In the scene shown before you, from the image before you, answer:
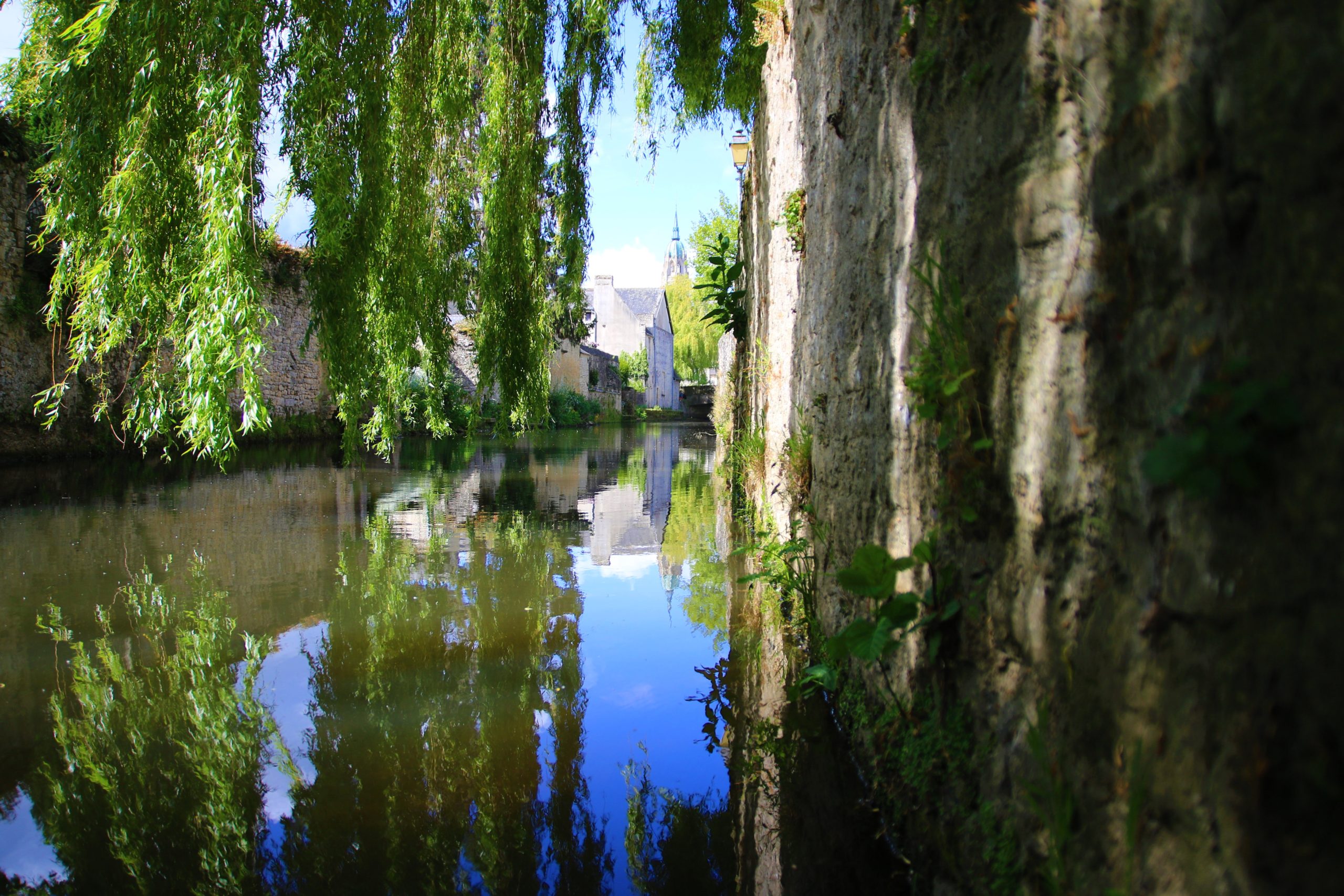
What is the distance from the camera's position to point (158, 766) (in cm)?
238

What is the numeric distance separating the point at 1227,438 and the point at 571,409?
26616 millimetres

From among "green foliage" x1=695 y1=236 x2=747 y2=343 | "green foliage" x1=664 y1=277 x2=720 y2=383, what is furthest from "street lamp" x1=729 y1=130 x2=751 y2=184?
"green foliage" x1=664 y1=277 x2=720 y2=383

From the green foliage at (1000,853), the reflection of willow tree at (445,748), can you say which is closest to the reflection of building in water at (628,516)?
the reflection of willow tree at (445,748)

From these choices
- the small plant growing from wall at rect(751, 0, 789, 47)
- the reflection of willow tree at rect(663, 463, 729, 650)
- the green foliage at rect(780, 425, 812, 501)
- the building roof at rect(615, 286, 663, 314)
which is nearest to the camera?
the green foliage at rect(780, 425, 812, 501)

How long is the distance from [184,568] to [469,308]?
8.54 ft

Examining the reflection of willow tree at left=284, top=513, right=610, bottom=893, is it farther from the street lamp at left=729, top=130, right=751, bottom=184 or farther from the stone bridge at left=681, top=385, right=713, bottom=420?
the stone bridge at left=681, top=385, right=713, bottom=420

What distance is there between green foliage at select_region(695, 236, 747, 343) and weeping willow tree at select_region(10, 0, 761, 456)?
1.34 metres

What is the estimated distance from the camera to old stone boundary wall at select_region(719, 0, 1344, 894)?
80 centimetres

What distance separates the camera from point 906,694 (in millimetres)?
2033

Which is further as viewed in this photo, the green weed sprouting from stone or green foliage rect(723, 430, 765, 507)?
green foliage rect(723, 430, 765, 507)

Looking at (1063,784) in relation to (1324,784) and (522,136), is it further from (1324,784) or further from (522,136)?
(522,136)

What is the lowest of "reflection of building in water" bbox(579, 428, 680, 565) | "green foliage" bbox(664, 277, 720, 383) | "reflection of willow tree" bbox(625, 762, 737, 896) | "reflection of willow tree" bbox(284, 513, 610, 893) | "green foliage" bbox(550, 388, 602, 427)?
"reflection of willow tree" bbox(625, 762, 737, 896)

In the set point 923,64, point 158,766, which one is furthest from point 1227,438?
point 158,766

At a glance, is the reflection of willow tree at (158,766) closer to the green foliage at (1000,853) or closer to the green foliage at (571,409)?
the green foliage at (1000,853)
